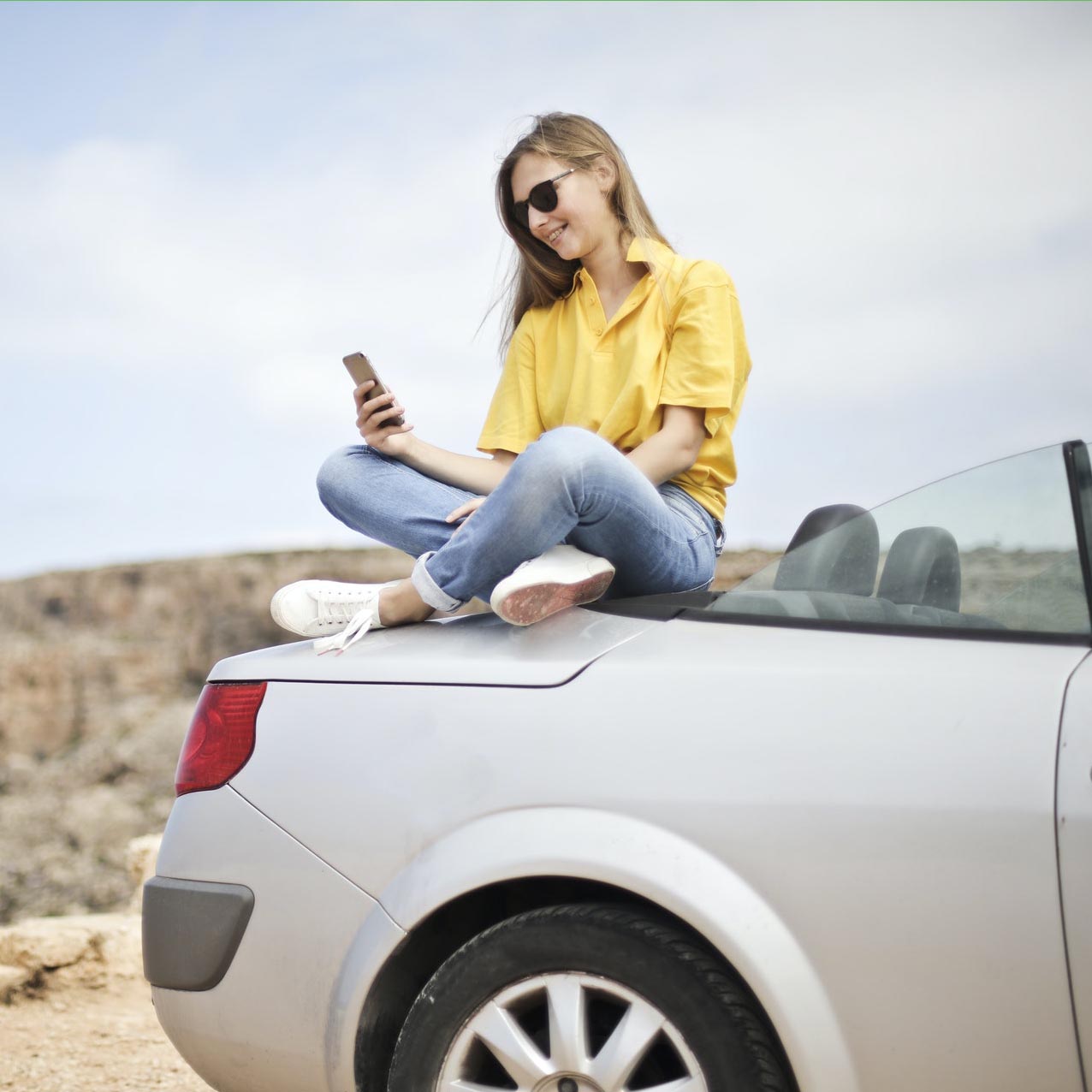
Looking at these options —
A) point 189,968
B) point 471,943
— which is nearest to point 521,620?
point 471,943

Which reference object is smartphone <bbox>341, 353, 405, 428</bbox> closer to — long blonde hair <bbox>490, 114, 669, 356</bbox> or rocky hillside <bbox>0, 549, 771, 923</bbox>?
long blonde hair <bbox>490, 114, 669, 356</bbox>

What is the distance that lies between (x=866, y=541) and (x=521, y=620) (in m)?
0.63

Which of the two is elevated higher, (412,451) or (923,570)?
(412,451)

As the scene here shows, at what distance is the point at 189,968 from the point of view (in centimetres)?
198

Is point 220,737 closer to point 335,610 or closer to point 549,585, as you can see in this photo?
point 335,610

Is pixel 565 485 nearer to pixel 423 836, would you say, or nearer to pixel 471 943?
pixel 423 836

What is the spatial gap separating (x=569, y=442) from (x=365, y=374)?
76 cm

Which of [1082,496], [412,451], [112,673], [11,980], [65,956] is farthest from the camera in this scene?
[112,673]

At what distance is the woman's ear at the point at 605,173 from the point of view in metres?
2.81

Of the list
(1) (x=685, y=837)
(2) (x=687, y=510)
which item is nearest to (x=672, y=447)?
(2) (x=687, y=510)

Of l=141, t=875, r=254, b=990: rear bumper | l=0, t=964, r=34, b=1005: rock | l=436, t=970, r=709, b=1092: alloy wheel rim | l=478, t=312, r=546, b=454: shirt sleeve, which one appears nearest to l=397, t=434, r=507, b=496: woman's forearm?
l=478, t=312, r=546, b=454: shirt sleeve

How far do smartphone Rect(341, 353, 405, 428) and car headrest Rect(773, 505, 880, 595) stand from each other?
3.35ft

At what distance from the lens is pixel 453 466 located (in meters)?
2.76

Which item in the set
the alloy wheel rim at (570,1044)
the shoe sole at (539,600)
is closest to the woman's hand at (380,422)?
the shoe sole at (539,600)
